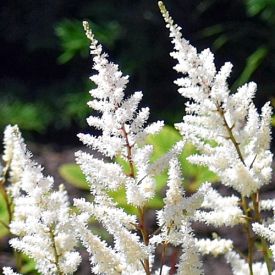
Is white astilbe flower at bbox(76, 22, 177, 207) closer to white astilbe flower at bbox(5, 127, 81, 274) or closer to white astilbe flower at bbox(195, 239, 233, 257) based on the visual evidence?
white astilbe flower at bbox(5, 127, 81, 274)

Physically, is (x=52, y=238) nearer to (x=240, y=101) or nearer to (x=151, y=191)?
(x=151, y=191)

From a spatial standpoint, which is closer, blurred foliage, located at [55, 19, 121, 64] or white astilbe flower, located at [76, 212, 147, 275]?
white astilbe flower, located at [76, 212, 147, 275]

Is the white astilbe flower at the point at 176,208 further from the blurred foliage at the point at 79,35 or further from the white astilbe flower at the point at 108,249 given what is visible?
the blurred foliage at the point at 79,35

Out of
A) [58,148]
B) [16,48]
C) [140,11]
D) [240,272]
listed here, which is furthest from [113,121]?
[16,48]

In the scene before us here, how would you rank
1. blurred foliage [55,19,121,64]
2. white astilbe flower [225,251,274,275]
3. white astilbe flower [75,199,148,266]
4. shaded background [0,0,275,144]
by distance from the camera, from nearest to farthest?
white astilbe flower [75,199,148,266], white astilbe flower [225,251,274,275], blurred foliage [55,19,121,64], shaded background [0,0,275,144]

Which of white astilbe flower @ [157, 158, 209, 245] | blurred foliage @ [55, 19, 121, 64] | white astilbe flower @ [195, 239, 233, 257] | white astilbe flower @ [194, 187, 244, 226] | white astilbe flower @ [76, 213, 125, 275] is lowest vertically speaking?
white astilbe flower @ [76, 213, 125, 275]

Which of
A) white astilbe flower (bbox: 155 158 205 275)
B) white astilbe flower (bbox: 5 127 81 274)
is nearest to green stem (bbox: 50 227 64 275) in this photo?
white astilbe flower (bbox: 5 127 81 274)
